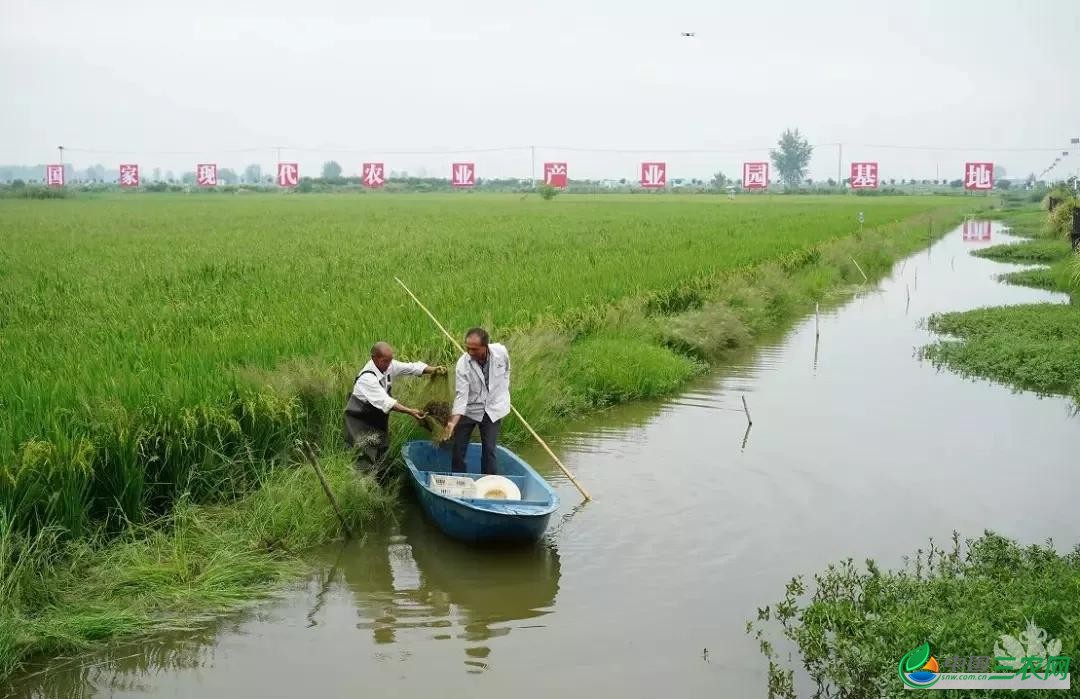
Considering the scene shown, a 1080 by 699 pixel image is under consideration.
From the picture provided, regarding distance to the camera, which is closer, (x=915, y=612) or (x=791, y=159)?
(x=915, y=612)

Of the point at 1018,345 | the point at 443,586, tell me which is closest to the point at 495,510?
the point at 443,586

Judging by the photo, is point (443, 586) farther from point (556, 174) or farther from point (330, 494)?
point (556, 174)

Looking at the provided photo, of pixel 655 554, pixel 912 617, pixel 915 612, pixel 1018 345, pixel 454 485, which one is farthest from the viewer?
pixel 1018 345

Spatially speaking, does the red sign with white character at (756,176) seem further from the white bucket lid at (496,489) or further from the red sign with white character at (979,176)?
the white bucket lid at (496,489)

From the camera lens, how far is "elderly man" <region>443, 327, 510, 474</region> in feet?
24.0

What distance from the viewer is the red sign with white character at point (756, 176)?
83875 mm

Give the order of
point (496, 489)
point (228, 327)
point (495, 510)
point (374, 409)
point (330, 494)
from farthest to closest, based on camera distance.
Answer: point (228, 327) → point (374, 409) → point (496, 489) → point (330, 494) → point (495, 510)

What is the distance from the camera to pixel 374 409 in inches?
289

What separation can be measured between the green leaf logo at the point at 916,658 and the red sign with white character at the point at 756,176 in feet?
269

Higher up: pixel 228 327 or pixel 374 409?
pixel 228 327

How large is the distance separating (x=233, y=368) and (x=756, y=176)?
82.1 metres

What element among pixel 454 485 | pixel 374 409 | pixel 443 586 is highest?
pixel 374 409

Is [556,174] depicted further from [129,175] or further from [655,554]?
[655,554]

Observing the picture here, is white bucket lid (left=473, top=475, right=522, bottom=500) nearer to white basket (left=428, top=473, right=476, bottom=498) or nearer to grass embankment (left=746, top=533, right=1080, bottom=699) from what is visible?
white basket (left=428, top=473, right=476, bottom=498)
